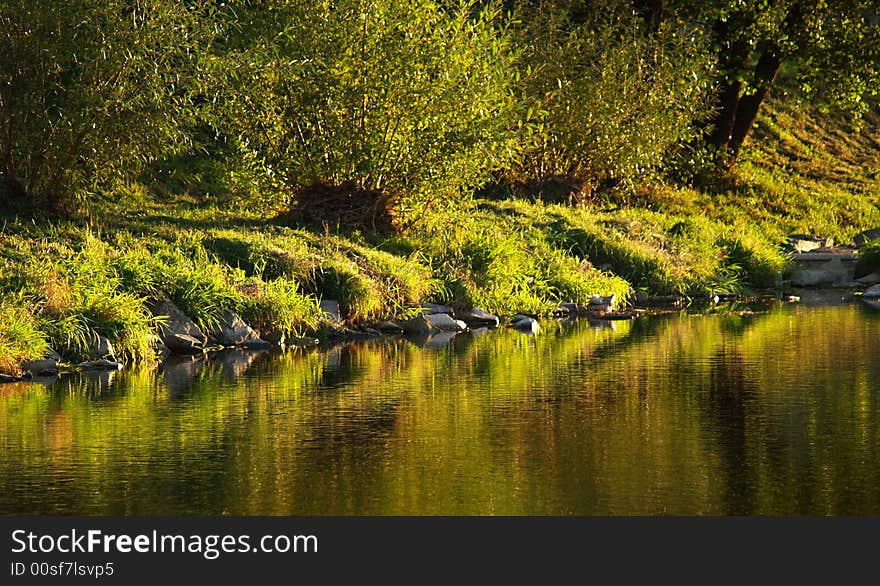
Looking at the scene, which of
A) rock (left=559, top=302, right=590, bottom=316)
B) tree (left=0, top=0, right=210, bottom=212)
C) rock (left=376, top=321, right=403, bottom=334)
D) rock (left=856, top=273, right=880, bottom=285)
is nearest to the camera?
rock (left=376, top=321, right=403, bottom=334)

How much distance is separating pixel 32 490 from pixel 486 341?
28.6ft

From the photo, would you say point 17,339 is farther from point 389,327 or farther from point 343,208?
point 343,208

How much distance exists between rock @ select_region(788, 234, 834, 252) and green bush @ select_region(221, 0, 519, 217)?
28.8ft

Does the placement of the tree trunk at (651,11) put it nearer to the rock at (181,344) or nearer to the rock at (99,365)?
the rock at (181,344)

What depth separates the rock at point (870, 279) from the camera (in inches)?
938

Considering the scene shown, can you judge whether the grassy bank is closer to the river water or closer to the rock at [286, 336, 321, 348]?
the rock at [286, 336, 321, 348]

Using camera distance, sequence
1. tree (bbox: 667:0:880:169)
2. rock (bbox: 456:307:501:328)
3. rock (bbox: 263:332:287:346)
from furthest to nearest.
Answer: tree (bbox: 667:0:880:169) → rock (bbox: 456:307:501:328) → rock (bbox: 263:332:287:346)

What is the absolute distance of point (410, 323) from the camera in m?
17.7

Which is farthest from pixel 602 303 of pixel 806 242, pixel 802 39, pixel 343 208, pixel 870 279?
pixel 802 39

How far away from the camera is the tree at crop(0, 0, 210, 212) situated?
17781 millimetres

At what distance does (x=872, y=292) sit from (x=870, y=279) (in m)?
1.94

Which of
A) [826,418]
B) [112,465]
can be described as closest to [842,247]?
[826,418]

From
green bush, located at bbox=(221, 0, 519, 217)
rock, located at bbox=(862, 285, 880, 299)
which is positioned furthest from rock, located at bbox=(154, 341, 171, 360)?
rock, located at bbox=(862, 285, 880, 299)

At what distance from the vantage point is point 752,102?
3288 cm
